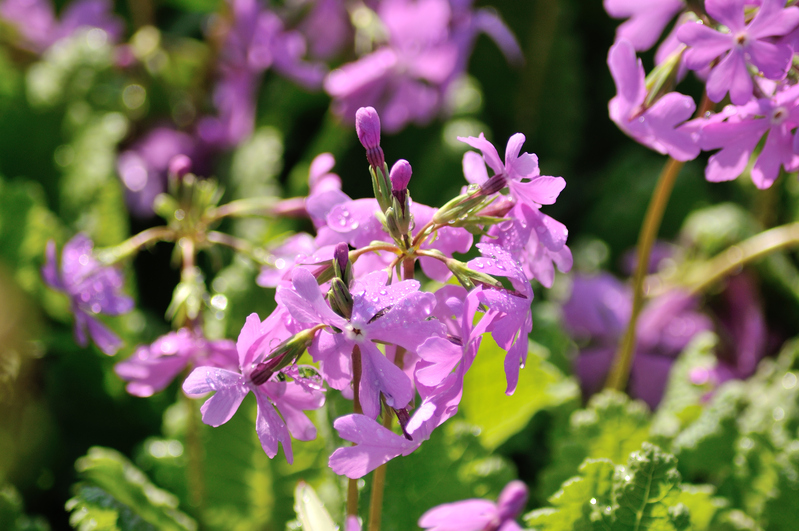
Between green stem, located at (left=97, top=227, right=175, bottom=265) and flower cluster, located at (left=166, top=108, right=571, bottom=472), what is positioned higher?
flower cluster, located at (left=166, top=108, right=571, bottom=472)

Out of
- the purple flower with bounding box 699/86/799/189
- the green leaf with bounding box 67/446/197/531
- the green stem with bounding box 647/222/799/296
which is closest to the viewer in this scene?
the purple flower with bounding box 699/86/799/189

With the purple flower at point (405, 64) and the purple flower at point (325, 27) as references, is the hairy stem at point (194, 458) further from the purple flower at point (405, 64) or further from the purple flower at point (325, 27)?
the purple flower at point (325, 27)

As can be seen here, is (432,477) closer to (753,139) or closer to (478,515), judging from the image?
(478,515)

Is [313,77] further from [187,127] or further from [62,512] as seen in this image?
[62,512]

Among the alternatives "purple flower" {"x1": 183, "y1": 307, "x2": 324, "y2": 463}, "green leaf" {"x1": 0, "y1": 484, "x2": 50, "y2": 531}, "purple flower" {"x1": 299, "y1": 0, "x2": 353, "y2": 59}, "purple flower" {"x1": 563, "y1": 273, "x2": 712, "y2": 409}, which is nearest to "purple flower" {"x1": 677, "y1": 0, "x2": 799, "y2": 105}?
"purple flower" {"x1": 183, "y1": 307, "x2": 324, "y2": 463}

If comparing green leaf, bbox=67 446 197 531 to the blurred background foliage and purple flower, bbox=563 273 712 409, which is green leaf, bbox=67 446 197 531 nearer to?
the blurred background foliage

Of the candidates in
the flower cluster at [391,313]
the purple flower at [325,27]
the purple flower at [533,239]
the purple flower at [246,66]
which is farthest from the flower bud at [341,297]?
the purple flower at [325,27]
